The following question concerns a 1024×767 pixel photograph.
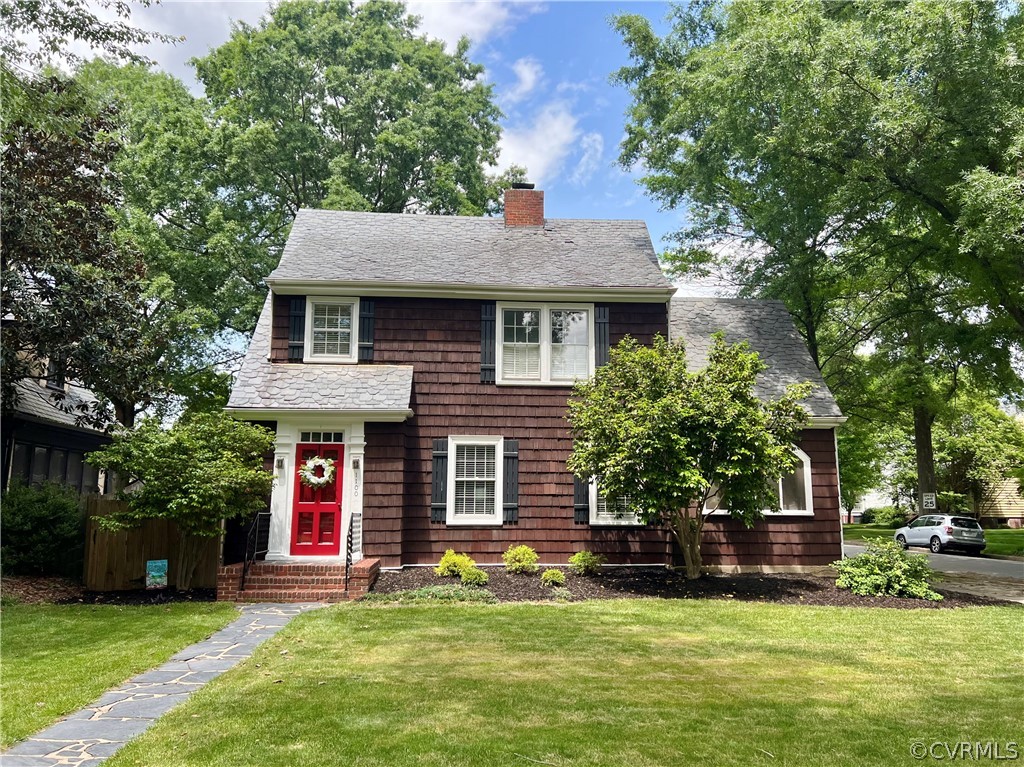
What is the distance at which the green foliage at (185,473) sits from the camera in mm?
10023

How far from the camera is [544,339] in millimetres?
13594

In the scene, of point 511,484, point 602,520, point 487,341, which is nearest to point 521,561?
point 511,484

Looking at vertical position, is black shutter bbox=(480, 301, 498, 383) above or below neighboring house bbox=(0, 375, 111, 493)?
above

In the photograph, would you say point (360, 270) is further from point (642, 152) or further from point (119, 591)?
point (642, 152)

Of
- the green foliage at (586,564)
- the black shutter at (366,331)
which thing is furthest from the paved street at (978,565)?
the black shutter at (366,331)

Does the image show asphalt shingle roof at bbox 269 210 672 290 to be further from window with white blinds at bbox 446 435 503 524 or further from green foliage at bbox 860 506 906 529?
green foliage at bbox 860 506 906 529

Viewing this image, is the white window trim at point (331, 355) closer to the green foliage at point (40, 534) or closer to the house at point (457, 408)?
the house at point (457, 408)

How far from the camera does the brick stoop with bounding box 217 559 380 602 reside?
10234 millimetres

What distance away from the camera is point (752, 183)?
63.4ft

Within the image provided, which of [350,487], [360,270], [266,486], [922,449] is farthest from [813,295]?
[266,486]

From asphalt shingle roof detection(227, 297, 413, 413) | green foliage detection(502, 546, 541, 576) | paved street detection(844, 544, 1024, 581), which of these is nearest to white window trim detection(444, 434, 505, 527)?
green foliage detection(502, 546, 541, 576)

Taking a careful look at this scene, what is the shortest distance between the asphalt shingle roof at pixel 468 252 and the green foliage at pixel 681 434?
9.24 ft

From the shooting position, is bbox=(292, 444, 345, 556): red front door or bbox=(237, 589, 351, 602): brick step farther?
bbox=(292, 444, 345, 556): red front door

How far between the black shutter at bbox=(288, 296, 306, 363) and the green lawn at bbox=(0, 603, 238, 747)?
493 centimetres
